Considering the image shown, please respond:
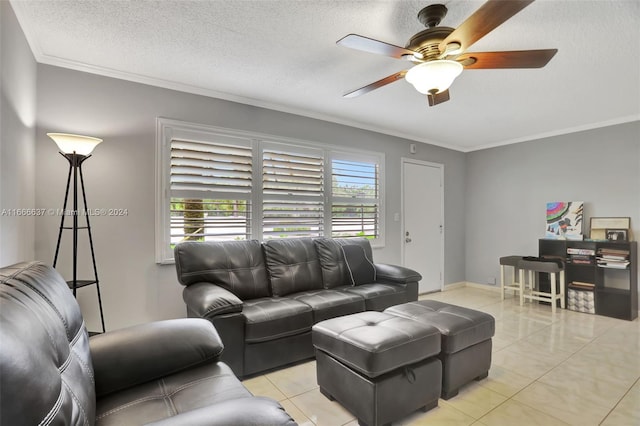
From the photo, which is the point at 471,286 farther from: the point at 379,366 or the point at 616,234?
the point at 379,366

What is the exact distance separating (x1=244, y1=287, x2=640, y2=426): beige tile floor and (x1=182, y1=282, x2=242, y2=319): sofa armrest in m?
0.59

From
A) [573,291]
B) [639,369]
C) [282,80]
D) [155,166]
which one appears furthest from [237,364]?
[573,291]

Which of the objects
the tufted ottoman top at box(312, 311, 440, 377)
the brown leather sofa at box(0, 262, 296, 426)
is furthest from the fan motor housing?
the brown leather sofa at box(0, 262, 296, 426)

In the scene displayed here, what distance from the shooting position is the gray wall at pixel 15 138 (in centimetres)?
180

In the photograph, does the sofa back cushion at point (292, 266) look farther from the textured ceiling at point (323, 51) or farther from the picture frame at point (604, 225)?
the picture frame at point (604, 225)

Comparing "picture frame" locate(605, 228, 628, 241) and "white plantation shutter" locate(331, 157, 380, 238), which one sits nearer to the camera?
"picture frame" locate(605, 228, 628, 241)

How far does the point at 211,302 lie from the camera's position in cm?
217

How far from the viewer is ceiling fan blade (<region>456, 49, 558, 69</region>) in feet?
5.65

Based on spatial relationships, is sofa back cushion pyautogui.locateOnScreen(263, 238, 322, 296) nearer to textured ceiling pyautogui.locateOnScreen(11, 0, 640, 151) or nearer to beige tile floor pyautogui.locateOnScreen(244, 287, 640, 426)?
beige tile floor pyautogui.locateOnScreen(244, 287, 640, 426)

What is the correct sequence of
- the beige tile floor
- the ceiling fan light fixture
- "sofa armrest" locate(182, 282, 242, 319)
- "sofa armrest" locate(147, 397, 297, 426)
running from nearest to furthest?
"sofa armrest" locate(147, 397, 297, 426)
the ceiling fan light fixture
the beige tile floor
"sofa armrest" locate(182, 282, 242, 319)

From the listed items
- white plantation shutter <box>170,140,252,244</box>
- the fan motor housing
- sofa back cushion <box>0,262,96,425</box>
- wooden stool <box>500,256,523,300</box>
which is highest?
the fan motor housing

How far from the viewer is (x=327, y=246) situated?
11.2 feet

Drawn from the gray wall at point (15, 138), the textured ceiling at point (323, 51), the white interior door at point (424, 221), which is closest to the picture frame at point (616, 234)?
the textured ceiling at point (323, 51)

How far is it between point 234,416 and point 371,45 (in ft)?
5.89
